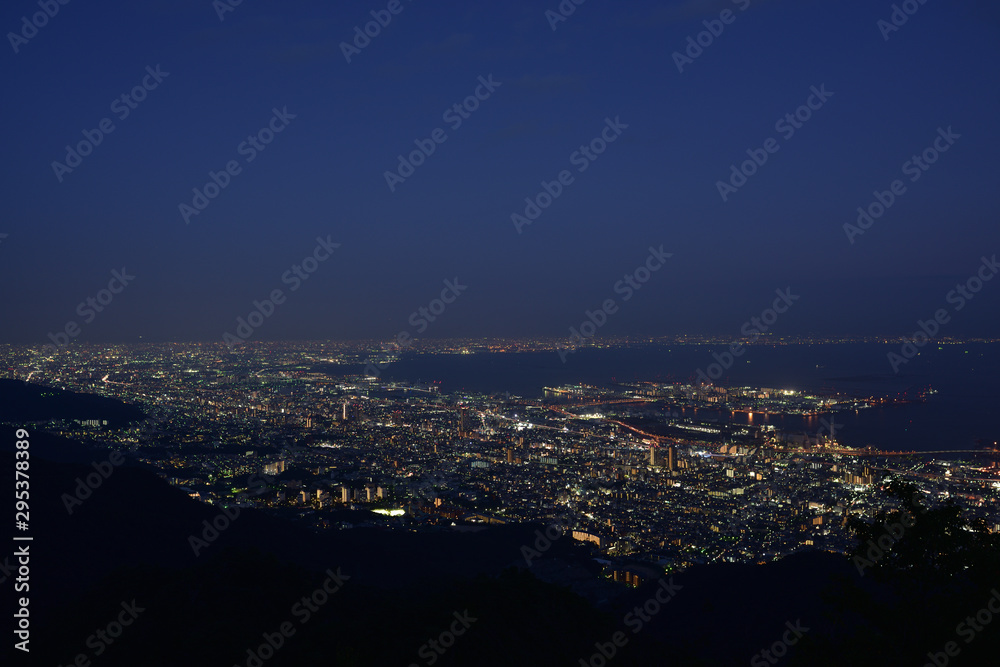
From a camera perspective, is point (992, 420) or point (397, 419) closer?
point (992, 420)

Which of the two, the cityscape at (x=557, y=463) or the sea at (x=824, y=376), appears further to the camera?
the sea at (x=824, y=376)

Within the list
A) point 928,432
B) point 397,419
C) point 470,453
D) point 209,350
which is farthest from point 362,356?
point 928,432

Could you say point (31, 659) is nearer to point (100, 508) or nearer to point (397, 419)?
point (100, 508)

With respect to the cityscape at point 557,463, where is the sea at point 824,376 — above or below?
above

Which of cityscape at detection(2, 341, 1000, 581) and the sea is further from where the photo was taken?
the sea

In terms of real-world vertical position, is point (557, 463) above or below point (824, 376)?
below

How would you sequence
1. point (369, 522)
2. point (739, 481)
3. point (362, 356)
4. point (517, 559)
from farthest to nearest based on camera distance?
point (362, 356)
point (739, 481)
point (369, 522)
point (517, 559)

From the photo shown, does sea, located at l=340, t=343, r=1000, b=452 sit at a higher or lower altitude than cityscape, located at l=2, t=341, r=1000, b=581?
higher

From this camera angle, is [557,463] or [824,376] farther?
[824,376]
